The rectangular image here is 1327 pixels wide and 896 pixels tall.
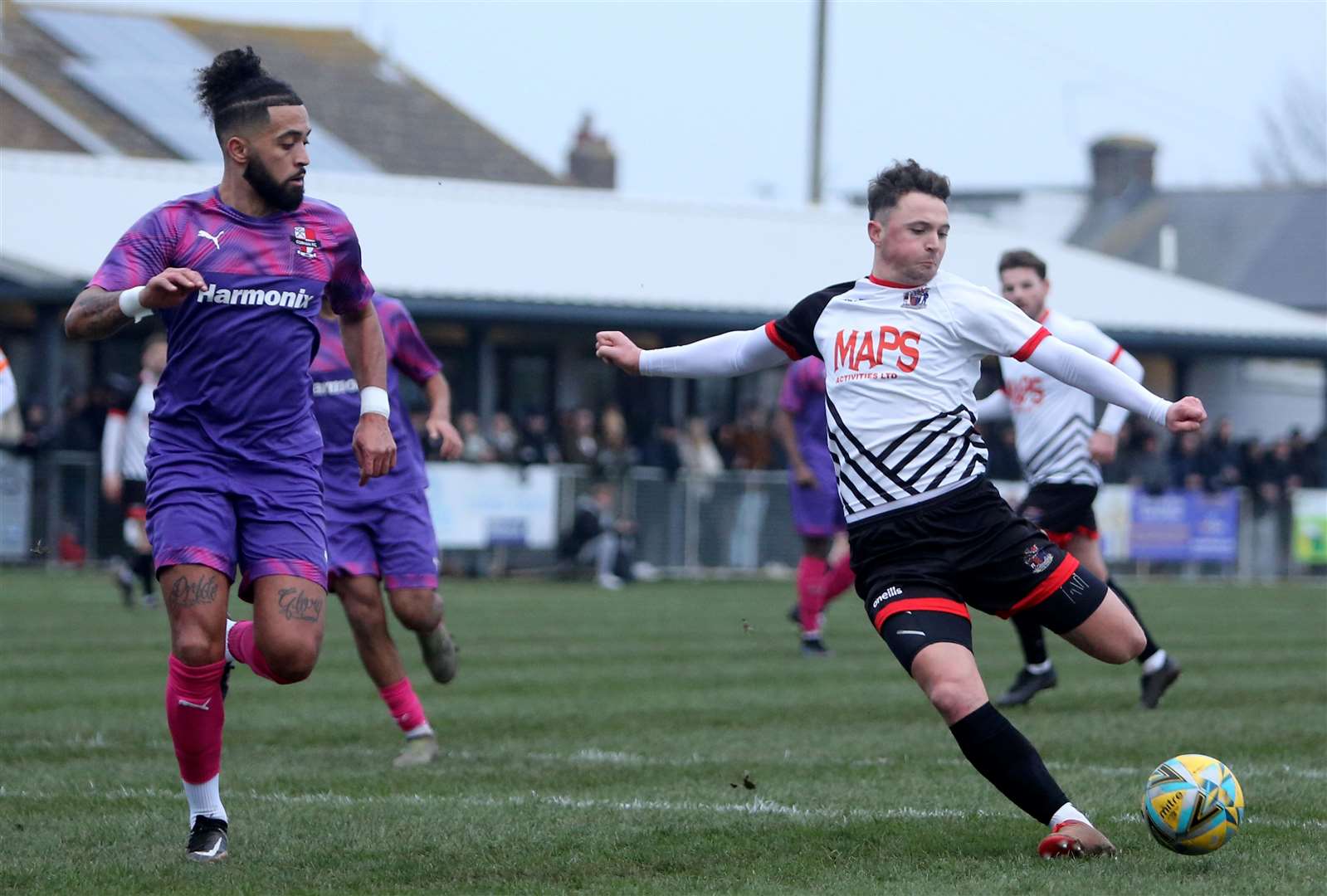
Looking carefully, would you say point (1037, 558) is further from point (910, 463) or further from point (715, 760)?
point (715, 760)

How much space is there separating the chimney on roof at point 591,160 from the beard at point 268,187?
129 ft

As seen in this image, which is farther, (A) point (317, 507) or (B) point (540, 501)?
(B) point (540, 501)

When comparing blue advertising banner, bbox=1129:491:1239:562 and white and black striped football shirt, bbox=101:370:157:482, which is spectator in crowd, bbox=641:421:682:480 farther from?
white and black striped football shirt, bbox=101:370:157:482

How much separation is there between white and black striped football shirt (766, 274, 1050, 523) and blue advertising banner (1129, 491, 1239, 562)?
68.5ft

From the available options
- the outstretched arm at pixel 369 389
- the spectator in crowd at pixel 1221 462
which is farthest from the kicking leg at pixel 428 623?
the spectator in crowd at pixel 1221 462

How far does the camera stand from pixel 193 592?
227 inches

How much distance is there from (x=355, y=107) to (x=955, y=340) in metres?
38.4

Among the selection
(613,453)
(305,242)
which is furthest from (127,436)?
(305,242)

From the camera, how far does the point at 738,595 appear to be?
2089 cm

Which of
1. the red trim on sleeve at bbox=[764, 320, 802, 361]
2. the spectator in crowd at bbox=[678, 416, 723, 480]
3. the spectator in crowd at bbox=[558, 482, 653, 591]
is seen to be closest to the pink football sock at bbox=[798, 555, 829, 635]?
the red trim on sleeve at bbox=[764, 320, 802, 361]

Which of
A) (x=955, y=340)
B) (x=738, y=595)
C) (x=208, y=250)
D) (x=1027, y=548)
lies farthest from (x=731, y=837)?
(x=738, y=595)

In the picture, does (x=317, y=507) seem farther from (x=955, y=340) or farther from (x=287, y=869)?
(x=955, y=340)

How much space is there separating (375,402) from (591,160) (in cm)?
3966

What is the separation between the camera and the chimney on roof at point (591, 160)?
45.2 meters
